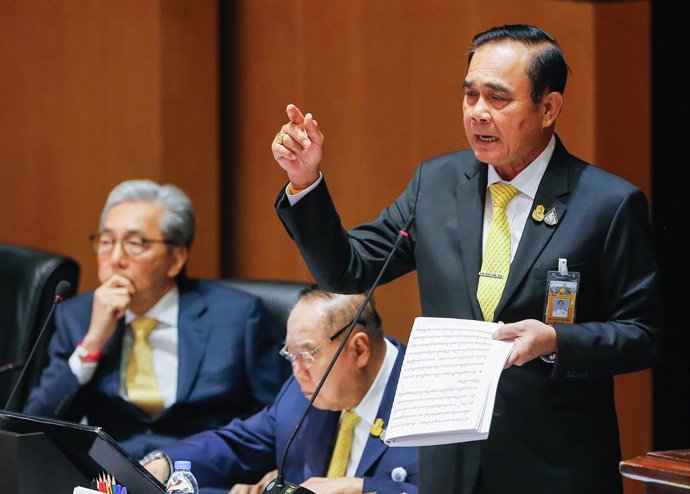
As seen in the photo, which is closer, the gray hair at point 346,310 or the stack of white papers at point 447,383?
the stack of white papers at point 447,383

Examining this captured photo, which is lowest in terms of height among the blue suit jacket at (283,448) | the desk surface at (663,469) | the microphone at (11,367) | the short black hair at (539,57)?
the blue suit jacket at (283,448)

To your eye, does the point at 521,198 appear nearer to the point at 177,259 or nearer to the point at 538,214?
the point at 538,214

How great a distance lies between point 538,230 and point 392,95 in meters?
1.76

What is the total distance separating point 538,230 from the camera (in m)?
2.13

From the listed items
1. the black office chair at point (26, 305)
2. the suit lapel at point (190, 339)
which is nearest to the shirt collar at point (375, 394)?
the suit lapel at point (190, 339)

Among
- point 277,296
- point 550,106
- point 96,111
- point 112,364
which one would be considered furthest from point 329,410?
point 96,111

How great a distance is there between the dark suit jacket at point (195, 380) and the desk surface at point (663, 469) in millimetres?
1770

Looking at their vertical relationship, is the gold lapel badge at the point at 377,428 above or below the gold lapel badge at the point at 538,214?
below

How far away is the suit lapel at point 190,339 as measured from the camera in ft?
11.3

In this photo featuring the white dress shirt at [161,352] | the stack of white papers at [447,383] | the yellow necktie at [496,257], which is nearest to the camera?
the stack of white papers at [447,383]

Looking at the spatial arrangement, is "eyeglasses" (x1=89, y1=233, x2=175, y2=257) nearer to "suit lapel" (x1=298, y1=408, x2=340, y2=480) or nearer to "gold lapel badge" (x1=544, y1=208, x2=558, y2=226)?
"suit lapel" (x1=298, y1=408, x2=340, y2=480)

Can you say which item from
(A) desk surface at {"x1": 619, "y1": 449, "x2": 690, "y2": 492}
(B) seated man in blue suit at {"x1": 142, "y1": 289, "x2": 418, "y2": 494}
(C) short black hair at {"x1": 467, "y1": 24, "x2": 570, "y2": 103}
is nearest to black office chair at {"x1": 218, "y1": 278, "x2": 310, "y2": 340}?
(B) seated man in blue suit at {"x1": 142, "y1": 289, "x2": 418, "y2": 494}

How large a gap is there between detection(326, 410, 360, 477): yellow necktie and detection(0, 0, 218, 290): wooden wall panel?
1.69 metres

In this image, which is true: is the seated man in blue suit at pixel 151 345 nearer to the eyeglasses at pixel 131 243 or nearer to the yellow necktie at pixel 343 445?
the eyeglasses at pixel 131 243
